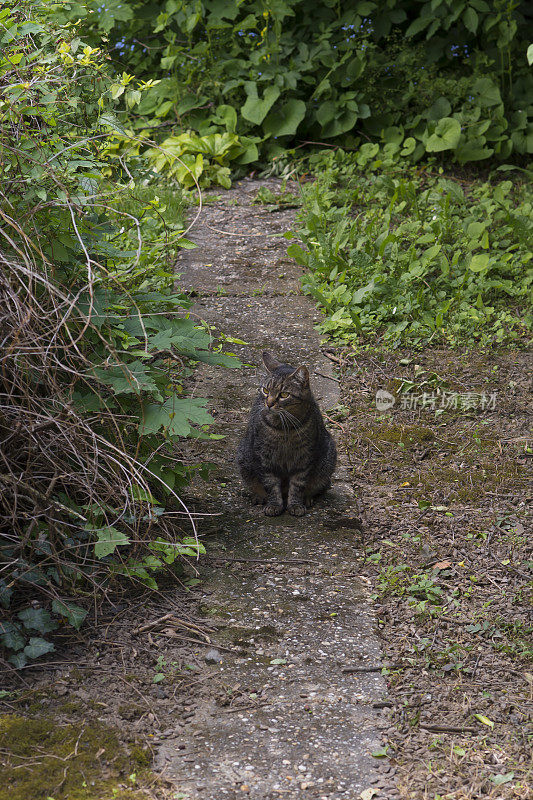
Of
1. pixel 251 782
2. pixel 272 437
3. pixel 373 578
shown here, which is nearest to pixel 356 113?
pixel 272 437

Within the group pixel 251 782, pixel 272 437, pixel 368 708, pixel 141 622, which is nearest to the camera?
pixel 251 782

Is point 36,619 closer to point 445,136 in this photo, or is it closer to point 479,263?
point 479,263

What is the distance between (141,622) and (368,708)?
94 centimetres

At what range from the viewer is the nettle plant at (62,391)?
10.00ft

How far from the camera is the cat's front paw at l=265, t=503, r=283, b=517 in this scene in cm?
422

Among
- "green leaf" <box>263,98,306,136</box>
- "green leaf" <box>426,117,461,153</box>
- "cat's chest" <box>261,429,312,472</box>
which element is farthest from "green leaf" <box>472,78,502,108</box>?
"cat's chest" <box>261,429,312,472</box>

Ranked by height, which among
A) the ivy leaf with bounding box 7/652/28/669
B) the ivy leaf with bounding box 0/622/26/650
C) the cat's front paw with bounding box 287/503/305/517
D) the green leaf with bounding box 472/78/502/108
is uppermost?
the green leaf with bounding box 472/78/502/108

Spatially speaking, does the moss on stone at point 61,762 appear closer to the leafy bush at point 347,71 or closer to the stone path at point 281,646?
the stone path at point 281,646

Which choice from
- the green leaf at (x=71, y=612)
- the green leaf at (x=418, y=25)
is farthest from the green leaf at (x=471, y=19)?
the green leaf at (x=71, y=612)

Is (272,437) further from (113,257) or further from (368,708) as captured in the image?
(368,708)

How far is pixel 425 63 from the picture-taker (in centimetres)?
834

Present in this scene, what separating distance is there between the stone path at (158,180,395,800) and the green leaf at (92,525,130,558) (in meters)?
0.57

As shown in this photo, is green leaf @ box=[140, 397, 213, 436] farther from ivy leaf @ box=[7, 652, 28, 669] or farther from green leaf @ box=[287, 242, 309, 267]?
green leaf @ box=[287, 242, 309, 267]

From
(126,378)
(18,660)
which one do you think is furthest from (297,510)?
(18,660)
